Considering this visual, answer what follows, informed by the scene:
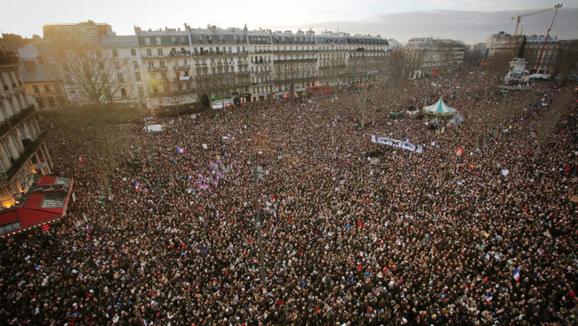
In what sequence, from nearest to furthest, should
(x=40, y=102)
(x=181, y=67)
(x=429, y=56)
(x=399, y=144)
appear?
(x=399, y=144) → (x=40, y=102) → (x=181, y=67) → (x=429, y=56)

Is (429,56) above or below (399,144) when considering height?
above

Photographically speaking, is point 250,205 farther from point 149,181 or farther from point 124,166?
point 124,166

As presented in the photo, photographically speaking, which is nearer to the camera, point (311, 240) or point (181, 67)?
point (311, 240)

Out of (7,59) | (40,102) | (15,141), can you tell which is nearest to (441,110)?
(15,141)

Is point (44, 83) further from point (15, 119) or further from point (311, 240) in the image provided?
point (311, 240)

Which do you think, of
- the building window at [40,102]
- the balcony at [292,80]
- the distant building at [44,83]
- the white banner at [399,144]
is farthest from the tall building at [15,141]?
the balcony at [292,80]

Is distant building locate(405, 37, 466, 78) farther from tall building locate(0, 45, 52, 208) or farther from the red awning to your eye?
the red awning

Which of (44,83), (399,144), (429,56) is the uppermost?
(429,56)
